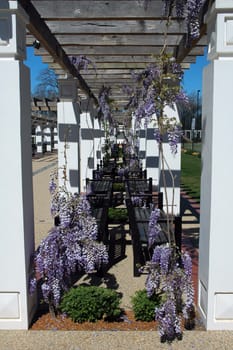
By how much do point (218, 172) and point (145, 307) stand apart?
46.1 inches

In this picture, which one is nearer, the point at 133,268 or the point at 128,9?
the point at 128,9

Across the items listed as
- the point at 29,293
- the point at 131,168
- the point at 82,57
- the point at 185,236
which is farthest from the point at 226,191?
the point at 131,168

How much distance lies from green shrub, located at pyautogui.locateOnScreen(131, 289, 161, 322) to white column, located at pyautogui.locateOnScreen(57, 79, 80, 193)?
3.70 meters

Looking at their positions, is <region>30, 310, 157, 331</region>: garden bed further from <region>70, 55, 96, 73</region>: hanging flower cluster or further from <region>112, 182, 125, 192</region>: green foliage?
<region>112, 182, 125, 192</region>: green foliage

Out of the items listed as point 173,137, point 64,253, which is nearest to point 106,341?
point 64,253

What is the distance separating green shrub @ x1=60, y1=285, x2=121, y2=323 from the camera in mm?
2916

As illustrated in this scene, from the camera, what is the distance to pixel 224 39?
259 centimetres

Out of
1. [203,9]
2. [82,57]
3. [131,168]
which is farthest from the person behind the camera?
[131,168]

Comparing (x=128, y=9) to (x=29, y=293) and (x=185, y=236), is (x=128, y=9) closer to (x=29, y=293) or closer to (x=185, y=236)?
(x=29, y=293)

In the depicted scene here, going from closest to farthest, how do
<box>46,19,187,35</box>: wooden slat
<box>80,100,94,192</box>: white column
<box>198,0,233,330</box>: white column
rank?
<box>198,0,233,330</box>: white column < <box>46,19,187,35</box>: wooden slat < <box>80,100,94,192</box>: white column

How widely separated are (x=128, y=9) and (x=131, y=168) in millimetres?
6679

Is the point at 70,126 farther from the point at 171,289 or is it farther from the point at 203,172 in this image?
the point at 171,289

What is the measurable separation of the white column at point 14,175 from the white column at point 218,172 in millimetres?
1362

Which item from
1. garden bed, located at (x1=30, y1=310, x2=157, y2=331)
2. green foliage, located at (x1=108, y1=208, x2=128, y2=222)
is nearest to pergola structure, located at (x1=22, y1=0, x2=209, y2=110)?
garden bed, located at (x1=30, y1=310, x2=157, y2=331)
